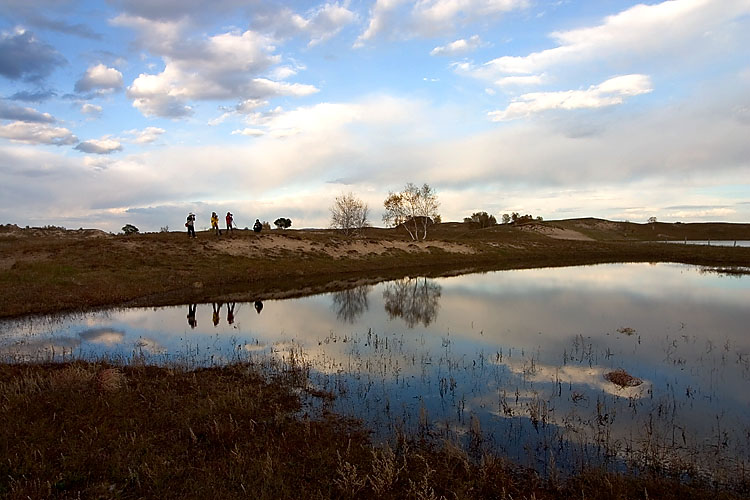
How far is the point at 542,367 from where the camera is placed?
16.4 m

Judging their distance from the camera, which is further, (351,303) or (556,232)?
(556,232)

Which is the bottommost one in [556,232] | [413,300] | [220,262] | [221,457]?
[413,300]

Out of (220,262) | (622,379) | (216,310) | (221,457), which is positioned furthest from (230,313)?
(622,379)

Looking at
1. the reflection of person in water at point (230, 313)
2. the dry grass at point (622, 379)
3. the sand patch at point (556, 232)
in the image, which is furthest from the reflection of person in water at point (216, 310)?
the sand patch at point (556, 232)

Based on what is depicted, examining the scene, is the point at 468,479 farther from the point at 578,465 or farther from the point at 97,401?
the point at 97,401

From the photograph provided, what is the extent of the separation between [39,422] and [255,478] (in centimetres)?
613

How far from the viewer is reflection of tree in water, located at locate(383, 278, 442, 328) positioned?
27.3 meters

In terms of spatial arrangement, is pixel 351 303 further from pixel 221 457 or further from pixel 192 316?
pixel 221 457

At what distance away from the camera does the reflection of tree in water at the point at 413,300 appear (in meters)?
27.3

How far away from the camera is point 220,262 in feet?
160

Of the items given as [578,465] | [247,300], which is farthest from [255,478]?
[247,300]

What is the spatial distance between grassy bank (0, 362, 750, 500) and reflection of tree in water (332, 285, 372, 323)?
14.6 meters

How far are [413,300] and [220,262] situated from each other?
81.5 feet

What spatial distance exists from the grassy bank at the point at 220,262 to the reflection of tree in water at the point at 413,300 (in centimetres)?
538
